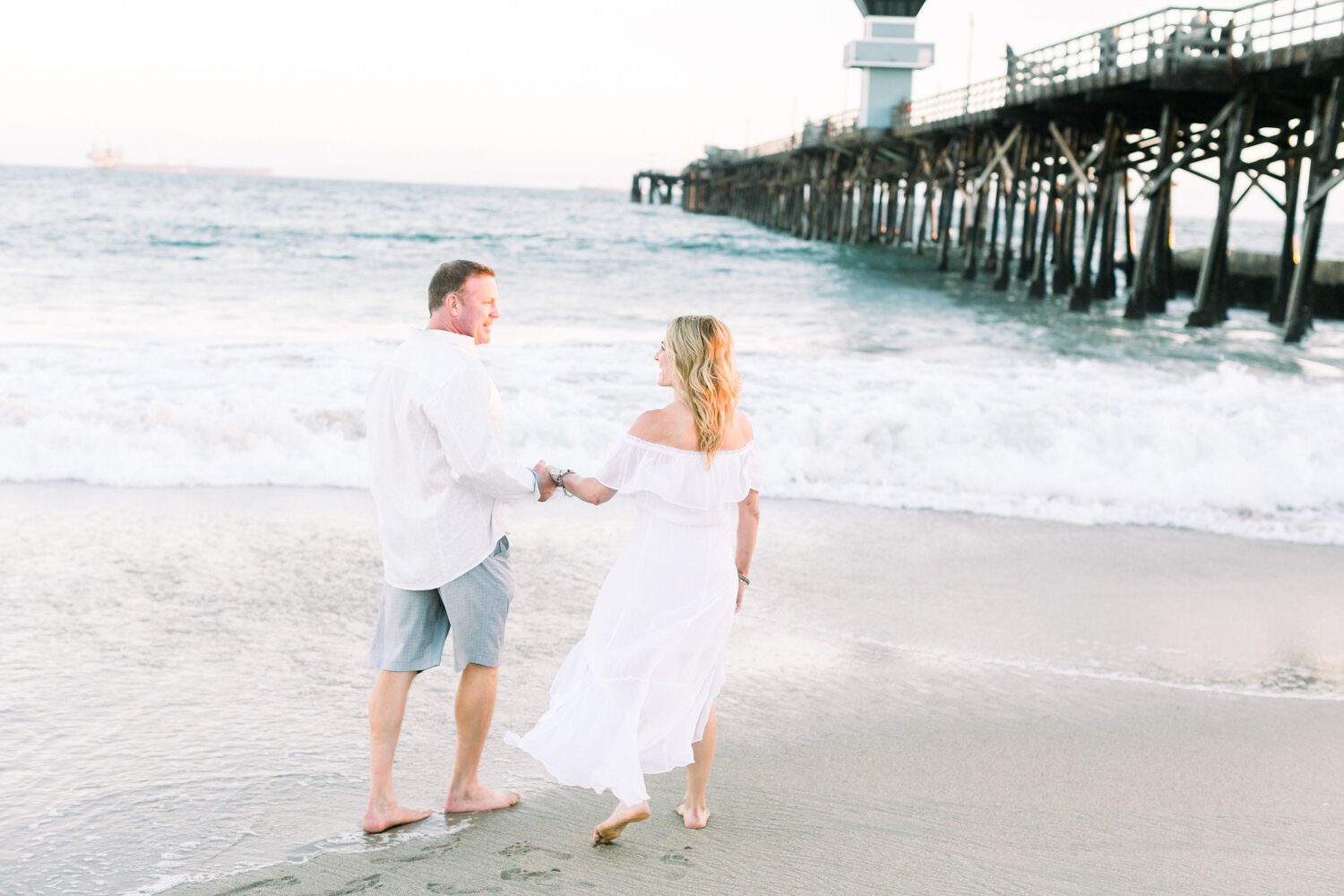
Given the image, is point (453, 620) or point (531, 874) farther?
point (453, 620)

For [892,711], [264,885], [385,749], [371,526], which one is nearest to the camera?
[264,885]

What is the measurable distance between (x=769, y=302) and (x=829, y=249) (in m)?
16.1

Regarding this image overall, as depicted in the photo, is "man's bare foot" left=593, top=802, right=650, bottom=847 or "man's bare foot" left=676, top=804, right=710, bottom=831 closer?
"man's bare foot" left=593, top=802, right=650, bottom=847

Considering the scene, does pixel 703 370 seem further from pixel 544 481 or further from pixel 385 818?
pixel 385 818

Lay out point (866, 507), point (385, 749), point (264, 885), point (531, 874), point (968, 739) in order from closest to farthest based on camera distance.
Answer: point (264, 885) → point (531, 874) → point (385, 749) → point (968, 739) → point (866, 507)

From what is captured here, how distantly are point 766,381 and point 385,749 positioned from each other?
9.75 m

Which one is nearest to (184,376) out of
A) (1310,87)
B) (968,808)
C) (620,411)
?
(620,411)

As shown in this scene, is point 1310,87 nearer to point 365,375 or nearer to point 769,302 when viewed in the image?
point 769,302

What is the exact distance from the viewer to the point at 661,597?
2.75 metres

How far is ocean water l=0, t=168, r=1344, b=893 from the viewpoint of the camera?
3.04m

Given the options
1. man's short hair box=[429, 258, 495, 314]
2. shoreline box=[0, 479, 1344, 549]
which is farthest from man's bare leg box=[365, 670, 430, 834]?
shoreline box=[0, 479, 1344, 549]

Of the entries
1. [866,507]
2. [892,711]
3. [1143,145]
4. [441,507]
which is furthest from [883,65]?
[441,507]

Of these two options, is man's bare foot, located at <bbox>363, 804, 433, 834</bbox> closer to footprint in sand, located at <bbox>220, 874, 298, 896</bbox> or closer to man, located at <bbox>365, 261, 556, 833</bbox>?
man, located at <bbox>365, 261, 556, 833</bbox>

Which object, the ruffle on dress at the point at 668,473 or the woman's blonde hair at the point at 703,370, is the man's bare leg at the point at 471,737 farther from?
the woman's blonde hair at the point at 703,370
